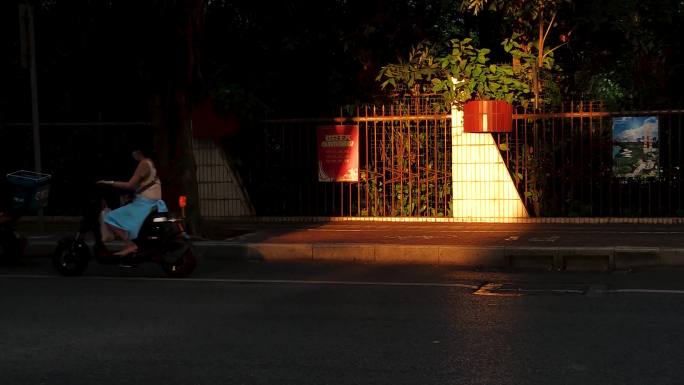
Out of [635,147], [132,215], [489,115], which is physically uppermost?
[489,115]

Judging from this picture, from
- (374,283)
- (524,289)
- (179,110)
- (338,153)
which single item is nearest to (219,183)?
(338,153)

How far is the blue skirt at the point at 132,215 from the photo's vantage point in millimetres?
10391

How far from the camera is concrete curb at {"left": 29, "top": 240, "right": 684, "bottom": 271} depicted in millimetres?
11242

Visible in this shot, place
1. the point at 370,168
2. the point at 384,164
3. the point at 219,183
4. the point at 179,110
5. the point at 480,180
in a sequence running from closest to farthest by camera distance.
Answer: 1. the point at 179,110
2. the point at 480,180
3. the point at 384,164
4. the point at 370,168
5. the point at 219,183

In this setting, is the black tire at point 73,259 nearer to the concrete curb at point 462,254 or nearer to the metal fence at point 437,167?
the concrete curb at point 462,254

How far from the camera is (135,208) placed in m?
10.5

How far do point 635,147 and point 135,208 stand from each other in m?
7.85

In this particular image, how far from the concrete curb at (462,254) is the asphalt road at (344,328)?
516 mm

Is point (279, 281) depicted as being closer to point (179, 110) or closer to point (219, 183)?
point (179, 110)

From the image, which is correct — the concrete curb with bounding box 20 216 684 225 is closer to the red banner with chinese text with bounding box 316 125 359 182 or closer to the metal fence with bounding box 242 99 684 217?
the metal fence with bounding box 242 99 684 217

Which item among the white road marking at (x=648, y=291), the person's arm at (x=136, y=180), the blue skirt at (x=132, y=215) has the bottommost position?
the white road marking at (x=648, y=291)

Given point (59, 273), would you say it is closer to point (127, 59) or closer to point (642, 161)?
point (127, 59)

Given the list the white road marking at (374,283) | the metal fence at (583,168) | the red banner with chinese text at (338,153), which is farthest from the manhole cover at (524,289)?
the red banner with chinese text at (338,153)

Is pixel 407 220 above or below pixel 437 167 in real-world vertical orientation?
below
